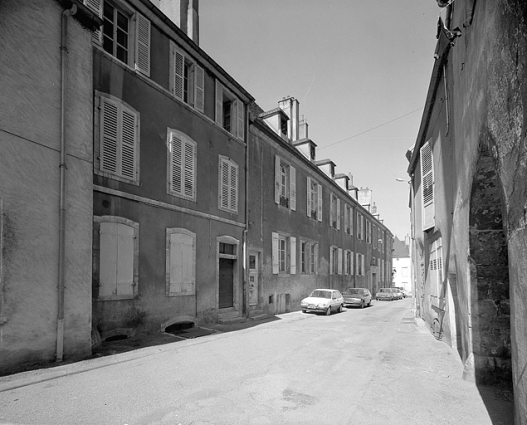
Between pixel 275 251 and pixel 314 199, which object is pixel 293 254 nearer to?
pixel 275 251

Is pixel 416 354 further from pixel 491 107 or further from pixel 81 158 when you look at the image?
pixel 81 158

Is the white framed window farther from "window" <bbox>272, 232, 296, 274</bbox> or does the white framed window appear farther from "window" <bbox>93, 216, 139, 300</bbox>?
"window" <bbox>272, 232, 296, 274</bbox>

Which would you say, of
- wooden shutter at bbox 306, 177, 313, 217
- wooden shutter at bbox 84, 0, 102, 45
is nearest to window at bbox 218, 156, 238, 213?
wooden shutter at bbox 84, 0, 102, 45

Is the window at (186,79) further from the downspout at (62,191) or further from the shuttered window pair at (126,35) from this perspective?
the downspout at (62,191)

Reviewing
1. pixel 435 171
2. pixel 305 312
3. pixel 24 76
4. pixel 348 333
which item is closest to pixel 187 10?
pixel 24 76

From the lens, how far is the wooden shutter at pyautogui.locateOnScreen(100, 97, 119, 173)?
951 cm

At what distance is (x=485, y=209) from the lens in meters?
6.05

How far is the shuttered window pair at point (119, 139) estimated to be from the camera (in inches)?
376

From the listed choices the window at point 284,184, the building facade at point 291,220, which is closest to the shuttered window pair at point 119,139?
the building facade at point 291,220

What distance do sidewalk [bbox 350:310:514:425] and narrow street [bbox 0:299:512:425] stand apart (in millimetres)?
16

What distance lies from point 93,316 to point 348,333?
7810 mm

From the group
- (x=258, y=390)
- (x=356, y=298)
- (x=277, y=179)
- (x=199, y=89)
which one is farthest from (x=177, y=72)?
(x=356, y=298)

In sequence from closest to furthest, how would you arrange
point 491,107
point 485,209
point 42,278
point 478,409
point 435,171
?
point 491,107
point 478,409
point 485,209
point 42,278
point 435,171

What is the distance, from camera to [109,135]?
31.8ft
